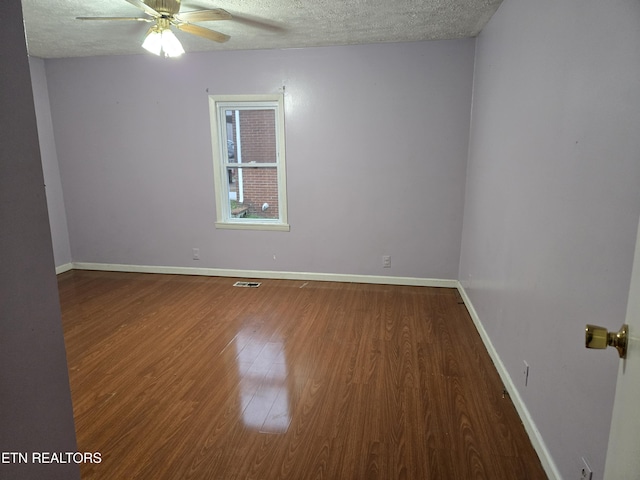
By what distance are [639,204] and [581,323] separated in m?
0.56

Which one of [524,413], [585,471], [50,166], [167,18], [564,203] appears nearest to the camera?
[585,471]

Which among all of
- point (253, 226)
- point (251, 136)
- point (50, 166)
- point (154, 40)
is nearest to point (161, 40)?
point (154, 40)

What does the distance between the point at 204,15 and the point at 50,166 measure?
10.7ft

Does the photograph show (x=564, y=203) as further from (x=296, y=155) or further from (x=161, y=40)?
(x=296, y=155)

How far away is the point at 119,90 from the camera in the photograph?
436 cm

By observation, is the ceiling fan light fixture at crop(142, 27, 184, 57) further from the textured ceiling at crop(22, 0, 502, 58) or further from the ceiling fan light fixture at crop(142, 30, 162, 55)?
the textured ceiling at crop(22, 0, 502, 58)

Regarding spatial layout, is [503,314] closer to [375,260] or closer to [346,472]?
[346,472]

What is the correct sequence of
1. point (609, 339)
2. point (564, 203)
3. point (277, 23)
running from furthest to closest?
1. point (277, 23)
2. point (564, 203)
3. point (609, 339)

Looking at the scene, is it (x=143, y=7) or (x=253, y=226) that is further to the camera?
(x=253, y=226)

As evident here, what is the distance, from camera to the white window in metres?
4.20

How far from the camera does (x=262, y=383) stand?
2.43 metres

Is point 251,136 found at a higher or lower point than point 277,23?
lower

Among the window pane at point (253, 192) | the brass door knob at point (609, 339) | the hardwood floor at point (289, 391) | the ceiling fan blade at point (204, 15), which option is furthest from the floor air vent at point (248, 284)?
the brass door knob at point (609, 339)

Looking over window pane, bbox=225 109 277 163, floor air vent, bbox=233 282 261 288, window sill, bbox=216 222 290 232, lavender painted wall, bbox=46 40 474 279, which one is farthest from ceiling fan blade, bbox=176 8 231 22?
floor air vent, bbox=233 282 261 288
